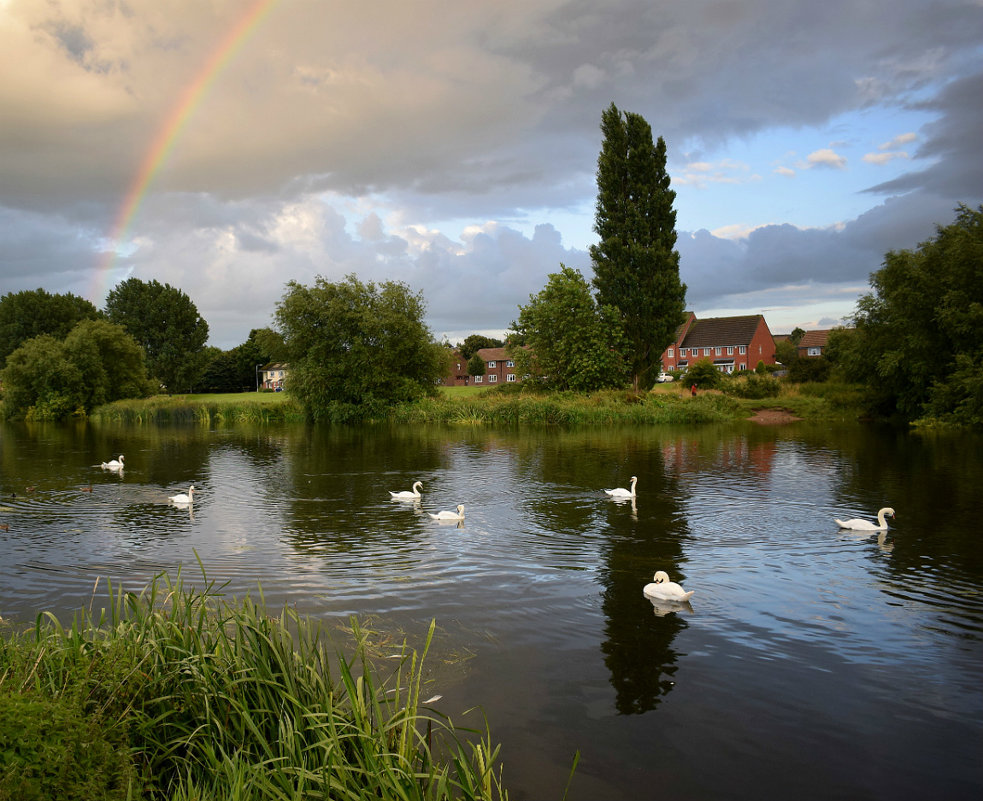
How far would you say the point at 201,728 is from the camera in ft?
15.9

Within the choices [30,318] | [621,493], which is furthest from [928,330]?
[30,318]

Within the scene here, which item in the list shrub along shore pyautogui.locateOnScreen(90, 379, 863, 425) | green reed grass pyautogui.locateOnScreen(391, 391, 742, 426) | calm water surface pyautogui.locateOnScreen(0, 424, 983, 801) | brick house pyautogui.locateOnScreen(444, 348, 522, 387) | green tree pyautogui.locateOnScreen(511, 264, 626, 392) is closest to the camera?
calm water surface pyautogui.locateOnScreen(0, 424, 983, 801)

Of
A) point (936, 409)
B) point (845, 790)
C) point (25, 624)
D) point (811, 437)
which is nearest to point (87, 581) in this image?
point (25, 624)

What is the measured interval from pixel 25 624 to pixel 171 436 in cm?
3594

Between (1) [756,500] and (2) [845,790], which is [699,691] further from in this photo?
(1) [756,500]

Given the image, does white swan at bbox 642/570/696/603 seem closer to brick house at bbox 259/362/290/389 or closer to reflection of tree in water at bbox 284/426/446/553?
reflection of tree in water at bbox 284/426/446/553

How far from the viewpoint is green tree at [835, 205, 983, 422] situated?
1463 inches

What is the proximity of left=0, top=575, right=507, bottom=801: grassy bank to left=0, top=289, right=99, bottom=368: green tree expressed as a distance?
97125mm

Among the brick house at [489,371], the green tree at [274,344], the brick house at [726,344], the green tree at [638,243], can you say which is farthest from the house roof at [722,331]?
the green tree at [274,344]

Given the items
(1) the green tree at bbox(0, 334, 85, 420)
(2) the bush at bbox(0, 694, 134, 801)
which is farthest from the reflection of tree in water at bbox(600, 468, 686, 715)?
(1) the green tree at bbox(0, 334, 85, 420)

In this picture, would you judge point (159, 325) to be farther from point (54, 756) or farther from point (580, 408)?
point (54, 756)

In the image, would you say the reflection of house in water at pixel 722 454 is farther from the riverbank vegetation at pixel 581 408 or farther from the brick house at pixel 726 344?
the brick house at pixel 726 344

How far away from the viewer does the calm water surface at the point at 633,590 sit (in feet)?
19.5

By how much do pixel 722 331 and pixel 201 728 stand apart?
10618 centimetres
